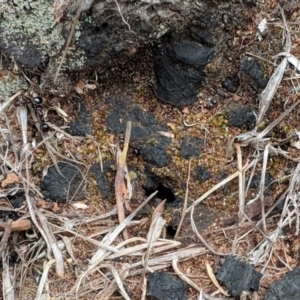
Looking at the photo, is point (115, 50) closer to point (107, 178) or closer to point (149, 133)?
point (149, 133)

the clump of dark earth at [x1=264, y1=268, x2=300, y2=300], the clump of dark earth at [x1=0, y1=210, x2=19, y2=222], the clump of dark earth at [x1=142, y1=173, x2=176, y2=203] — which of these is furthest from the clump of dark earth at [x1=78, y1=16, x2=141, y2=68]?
the clump of dark earth at [x1=264, y1=268, x2=300, y2=300]

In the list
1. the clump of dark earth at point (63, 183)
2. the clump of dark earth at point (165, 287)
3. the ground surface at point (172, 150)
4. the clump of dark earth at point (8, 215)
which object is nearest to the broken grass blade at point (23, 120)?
the ground surface at point (172, 150)

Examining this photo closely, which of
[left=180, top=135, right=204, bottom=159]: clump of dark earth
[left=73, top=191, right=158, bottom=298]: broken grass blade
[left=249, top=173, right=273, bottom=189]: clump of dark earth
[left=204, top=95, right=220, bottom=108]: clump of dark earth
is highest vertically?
[left=204, top=95, right=220, bottom=108]: clump of dark earth

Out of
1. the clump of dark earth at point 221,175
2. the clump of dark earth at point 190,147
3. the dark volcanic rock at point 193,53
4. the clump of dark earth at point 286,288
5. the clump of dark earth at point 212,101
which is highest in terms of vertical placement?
the dark volcanic rock at point 193,53

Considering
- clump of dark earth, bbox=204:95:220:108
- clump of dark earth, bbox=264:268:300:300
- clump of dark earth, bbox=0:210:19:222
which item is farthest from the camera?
clump of dark earth, bbox=204:95:220:108

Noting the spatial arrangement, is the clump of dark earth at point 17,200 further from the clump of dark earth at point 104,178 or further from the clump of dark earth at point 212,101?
the clump of dark earth at point 212,101

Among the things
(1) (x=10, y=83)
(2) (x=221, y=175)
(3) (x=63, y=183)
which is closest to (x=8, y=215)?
(3) (x=63, y=183)

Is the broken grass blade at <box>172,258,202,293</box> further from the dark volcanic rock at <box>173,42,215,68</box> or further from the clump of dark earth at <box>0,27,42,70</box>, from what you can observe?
the clump of dark earth at <box>0,27,42,70</box>
